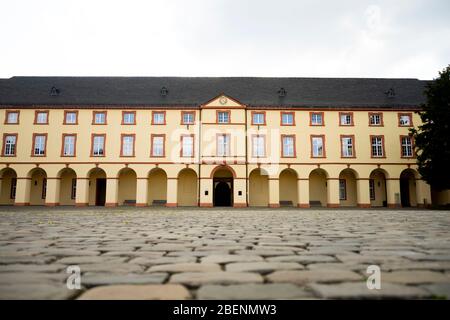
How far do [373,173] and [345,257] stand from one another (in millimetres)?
31400

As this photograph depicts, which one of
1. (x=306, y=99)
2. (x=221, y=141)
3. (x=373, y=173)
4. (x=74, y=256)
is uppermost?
(x=306, y=99)

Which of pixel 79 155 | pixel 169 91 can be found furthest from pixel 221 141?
pixel 79 155

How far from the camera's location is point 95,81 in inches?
1404

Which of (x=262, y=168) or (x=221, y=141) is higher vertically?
(x=221, y=141)

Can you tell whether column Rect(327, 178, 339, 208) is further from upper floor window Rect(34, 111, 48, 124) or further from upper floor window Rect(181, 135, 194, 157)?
upper floor window Rect(34, 111, 48, 124)

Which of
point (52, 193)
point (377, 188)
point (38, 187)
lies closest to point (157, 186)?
point (52, 193)

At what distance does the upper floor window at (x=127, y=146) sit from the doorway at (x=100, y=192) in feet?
14.7

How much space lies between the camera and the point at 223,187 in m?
31.8

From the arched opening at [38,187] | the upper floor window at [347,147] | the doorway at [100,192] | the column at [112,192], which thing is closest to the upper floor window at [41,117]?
the arched opening at [38,187]

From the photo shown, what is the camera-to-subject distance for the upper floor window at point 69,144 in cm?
3005

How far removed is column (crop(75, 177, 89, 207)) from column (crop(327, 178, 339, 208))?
73.5 feet

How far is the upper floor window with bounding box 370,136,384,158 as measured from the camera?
30219mm
